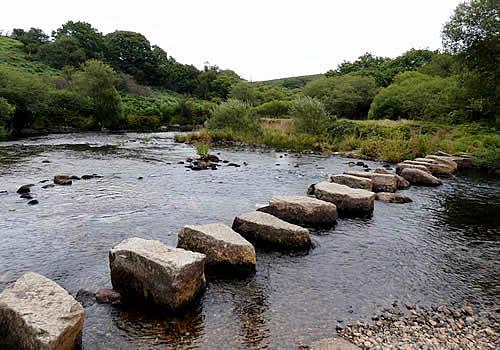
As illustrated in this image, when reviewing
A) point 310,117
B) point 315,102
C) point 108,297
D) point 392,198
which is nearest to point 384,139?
point 310,117

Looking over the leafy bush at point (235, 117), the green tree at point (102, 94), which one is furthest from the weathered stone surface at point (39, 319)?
the green tree at point (102, 94)

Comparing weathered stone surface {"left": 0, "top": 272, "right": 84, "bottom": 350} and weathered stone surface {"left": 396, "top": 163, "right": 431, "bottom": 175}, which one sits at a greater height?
weathered stone surface {"left": 0, "top": 272, "right": 84, "bottom": 350}

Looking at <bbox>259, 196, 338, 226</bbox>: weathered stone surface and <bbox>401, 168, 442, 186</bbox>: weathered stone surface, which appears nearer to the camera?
<bbox>259, 196, 338, 226</bbox>: weathered stone surface

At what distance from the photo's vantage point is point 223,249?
827 cm

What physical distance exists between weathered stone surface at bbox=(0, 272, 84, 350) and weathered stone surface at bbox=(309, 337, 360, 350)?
11.0 feet

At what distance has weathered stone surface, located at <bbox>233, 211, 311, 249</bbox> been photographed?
9.80 metres

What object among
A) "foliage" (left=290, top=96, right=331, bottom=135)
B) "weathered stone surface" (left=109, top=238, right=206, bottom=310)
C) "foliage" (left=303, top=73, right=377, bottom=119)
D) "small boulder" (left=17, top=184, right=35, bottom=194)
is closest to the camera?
"weathered stone surface" (left=109, top=238, right=206, bottom=310)

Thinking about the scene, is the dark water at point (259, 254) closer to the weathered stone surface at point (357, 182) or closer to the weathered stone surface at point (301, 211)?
the weathered stone surface at point (301, 211)

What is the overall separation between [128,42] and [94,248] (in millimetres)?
119562

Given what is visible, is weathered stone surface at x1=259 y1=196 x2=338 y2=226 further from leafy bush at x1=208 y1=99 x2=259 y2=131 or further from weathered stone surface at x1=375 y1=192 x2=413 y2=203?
leafy bush at x1=208 y1=99 x2=259 y2=131

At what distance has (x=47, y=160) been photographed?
25.0 meters

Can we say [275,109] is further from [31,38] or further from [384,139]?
[31,38]

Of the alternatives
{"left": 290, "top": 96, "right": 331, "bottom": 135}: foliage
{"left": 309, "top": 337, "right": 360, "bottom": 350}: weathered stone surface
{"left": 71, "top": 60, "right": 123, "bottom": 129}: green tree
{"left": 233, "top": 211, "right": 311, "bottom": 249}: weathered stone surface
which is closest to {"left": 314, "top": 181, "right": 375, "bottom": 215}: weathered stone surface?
{"left": 233, "top": 211, "right": 311, "bottom": 249}: weathered stone surface

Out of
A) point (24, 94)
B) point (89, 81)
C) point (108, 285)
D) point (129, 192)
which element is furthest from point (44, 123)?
point (108, 285)
